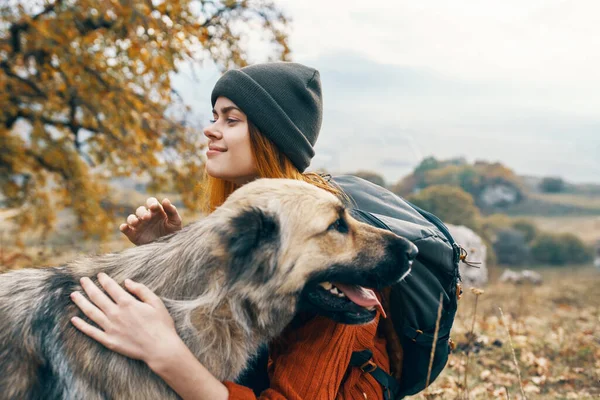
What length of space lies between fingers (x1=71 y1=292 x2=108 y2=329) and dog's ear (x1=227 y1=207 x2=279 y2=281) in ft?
1.76

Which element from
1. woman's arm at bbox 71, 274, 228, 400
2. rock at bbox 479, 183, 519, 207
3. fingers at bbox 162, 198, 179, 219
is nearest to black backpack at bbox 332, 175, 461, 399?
woman's arm at bbox 71, 274, 228, 400

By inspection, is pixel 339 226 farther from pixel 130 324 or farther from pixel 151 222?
pixel 151 222

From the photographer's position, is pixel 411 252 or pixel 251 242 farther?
pixel 411 252

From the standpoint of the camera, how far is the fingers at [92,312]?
6.63ft

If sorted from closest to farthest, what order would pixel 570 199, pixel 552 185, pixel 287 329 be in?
pixel 287 329
pixel 570 199
pixel 552 185

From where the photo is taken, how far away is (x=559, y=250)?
31375 mm

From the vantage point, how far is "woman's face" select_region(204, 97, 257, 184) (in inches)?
111

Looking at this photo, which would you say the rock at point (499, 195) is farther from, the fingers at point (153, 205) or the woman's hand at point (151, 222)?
the fingers at point (153, 205)

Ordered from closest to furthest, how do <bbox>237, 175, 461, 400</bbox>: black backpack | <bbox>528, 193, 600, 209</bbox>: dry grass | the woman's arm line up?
the woman's arm < <bbox>237, 175, 461, 400</bbox>: black backpack < <bbox>528, 193, 600, 209</bbox>: dry grass

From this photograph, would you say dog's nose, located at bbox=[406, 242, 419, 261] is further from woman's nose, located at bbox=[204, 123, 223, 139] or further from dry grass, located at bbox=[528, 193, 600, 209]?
dry grass, located at bbox=[528, 193, 600, 209]

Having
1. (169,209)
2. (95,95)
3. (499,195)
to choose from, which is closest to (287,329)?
(169,209)

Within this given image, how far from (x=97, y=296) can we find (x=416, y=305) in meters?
1.42

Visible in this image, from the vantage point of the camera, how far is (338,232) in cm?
227

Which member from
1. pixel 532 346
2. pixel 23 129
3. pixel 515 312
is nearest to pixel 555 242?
pixel 515 312
